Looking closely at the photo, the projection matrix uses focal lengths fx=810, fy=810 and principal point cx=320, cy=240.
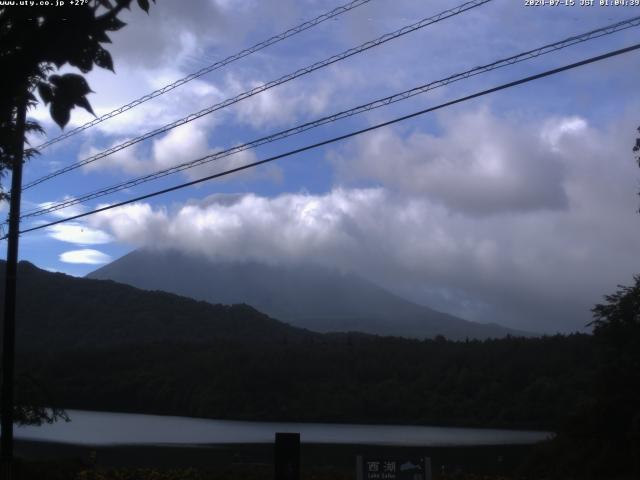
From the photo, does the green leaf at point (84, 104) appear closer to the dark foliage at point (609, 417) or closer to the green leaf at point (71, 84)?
the green leaf at point (71, 84)

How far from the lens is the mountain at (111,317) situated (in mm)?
111188

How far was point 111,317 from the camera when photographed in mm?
127750

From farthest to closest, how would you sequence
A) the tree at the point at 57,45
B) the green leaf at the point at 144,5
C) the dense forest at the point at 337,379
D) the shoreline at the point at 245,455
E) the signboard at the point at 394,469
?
the dense forest at the point at 337,379, the shoreline at the point at 245,455, the signboard at the point at 394,469, the green leaf at the point at 144,5, the tree at the point at 57,45

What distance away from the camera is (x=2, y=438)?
16.7 metres

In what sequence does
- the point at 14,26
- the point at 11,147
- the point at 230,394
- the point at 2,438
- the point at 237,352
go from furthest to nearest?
1. the point at 237,352
2. the point at 230,394
3. the point at 2,438
4. the point at 11,147
5. the point at 14,26

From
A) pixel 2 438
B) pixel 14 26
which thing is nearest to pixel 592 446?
pixel 2 438

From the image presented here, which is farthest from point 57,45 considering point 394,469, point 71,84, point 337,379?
point 337,379

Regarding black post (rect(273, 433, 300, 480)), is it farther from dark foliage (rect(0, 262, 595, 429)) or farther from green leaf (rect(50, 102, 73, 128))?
dark foliage (rect(0, 262, 595, 429))

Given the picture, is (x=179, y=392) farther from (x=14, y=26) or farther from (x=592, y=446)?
(x=14, y=26)

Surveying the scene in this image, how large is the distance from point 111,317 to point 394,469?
12146 cm

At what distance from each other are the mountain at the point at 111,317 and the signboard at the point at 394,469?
310ft

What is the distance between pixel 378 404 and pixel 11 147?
85.6 m

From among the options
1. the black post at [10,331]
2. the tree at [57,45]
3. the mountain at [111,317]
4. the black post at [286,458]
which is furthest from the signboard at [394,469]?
the mountain at [111,317]

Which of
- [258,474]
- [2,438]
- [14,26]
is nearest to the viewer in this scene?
[14,26]
